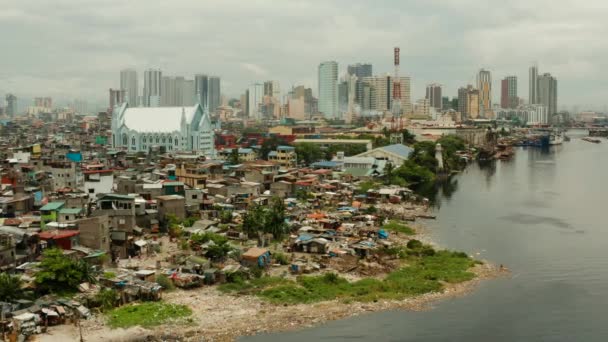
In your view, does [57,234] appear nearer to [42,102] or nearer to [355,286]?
[355,286]

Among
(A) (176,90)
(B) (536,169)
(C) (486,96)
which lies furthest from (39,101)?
(B) (536,169)

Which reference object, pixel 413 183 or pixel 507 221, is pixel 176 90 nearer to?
pixel 413 183

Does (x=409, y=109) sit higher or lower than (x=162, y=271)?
higher

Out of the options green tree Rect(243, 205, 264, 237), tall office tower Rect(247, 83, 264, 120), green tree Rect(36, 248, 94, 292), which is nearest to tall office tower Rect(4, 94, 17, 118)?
tall office tower Rect(247, 83, 264, 120)

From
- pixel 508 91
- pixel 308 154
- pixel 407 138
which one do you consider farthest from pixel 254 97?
pixel 308 154

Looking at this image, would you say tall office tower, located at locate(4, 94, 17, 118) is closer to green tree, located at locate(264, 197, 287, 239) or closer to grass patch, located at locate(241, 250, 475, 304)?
green tree, located at locate(264, 197, 287, 239)

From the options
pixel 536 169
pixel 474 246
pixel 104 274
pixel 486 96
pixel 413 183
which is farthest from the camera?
pixel 486 96

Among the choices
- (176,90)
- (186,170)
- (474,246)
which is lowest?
(474,246)
